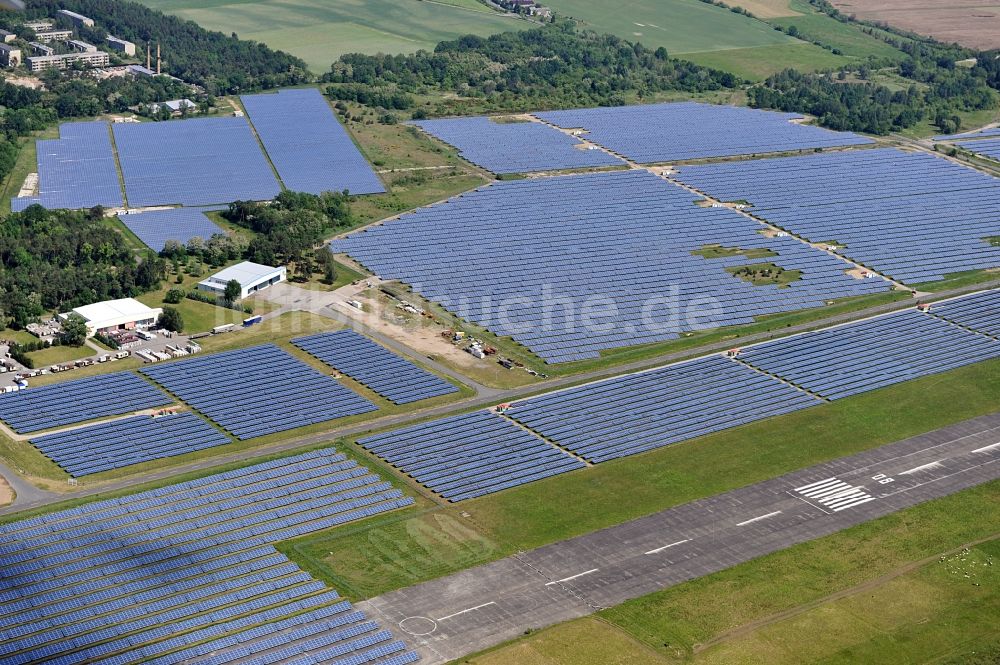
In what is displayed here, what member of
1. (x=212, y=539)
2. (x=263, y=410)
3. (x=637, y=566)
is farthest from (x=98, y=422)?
(x=637, y=566)

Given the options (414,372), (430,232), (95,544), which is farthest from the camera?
(430,232)

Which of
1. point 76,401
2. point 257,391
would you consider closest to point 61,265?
point 76,401

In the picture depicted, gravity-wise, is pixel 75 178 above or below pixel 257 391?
above

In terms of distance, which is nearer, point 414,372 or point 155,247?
point 414,372

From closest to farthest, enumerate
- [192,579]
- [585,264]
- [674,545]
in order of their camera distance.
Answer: [192,579], [674,545], [585,264]

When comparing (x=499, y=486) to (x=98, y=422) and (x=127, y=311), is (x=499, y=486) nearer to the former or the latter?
(x=98, y=422)

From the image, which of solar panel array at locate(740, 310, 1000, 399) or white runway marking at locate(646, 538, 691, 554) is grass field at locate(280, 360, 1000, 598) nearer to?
solar panel array at locate(740, 310, 1000, 399)

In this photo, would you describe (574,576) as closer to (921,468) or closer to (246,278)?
(921,468)
